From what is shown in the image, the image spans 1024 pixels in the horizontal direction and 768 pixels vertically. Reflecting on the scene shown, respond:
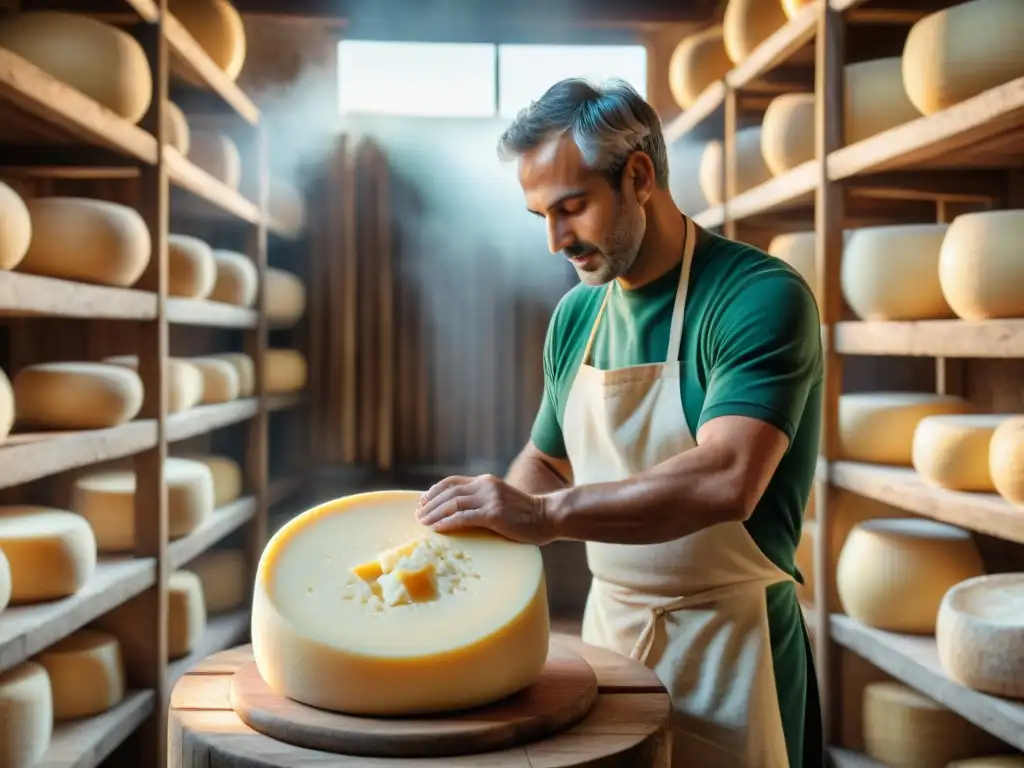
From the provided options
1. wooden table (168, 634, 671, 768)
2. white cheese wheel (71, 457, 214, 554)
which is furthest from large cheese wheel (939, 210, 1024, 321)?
white cheese wheel (71, 457, 214, 554)

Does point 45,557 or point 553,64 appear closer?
point 45,557

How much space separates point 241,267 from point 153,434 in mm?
1104

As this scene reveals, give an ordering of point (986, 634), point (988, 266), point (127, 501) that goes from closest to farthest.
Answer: point (986, 634) < point (988, 266) < point (127, 501)

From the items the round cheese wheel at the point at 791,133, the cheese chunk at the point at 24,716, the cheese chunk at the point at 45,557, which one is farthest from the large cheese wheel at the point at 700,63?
the cheese chunk at the point at 24,716

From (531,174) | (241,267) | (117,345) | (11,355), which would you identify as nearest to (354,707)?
(531,174)

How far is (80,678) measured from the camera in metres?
2.56

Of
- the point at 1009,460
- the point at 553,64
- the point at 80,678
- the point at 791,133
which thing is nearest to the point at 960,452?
the point at 1009,460

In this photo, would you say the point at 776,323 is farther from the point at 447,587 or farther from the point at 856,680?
the point at 856,680

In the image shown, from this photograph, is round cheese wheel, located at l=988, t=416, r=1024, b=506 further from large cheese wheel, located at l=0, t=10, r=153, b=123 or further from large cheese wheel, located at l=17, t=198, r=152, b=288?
large cheese wheel, located at l=0, t=10, r=153, b=123

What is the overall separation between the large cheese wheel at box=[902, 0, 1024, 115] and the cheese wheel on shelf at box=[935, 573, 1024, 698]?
98cm

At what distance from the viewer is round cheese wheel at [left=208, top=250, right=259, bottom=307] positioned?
3.64 metres

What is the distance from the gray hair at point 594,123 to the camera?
4.92ft

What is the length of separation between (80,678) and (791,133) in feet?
7.70

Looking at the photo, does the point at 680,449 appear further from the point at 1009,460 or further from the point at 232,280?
the point at 232,280
